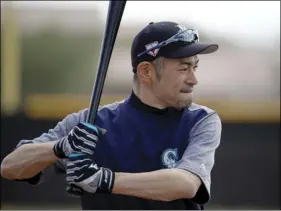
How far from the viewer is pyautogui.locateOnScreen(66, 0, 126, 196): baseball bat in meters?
2.49

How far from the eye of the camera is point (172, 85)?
270 centimetres

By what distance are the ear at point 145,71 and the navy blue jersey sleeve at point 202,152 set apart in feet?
0.78

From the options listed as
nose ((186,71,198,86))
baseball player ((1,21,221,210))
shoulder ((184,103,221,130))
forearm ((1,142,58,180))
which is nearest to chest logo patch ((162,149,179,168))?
baseball player ((1,21,221,210))

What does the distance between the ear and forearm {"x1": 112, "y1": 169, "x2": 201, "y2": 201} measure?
367 millimetres

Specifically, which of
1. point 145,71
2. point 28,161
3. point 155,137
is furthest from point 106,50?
point 28,161

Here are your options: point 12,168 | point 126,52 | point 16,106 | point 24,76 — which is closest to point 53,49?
point 24,76

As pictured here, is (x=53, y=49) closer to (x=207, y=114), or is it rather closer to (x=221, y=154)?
(x=221, y=154)

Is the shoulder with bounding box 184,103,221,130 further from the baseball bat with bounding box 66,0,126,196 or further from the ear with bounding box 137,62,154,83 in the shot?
the baseball bat with bounding box 66,0,126,196

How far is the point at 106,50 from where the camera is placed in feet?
8.41

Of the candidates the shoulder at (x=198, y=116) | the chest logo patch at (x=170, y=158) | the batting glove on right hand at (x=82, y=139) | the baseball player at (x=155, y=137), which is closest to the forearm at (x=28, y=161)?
the baseball player at (x=155, y=137)

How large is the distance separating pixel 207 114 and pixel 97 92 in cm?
40

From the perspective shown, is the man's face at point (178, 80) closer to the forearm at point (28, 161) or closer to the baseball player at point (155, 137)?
the baseball player at point (155, 137)

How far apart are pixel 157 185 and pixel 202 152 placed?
0.70 feet

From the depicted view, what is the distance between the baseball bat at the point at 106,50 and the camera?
98.1 inches
